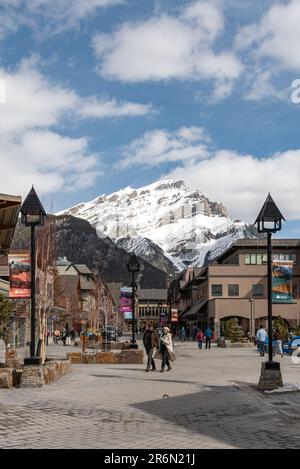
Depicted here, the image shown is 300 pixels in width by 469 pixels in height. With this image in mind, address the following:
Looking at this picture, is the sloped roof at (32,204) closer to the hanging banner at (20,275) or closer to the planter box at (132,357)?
the hanging banner at (20,275)

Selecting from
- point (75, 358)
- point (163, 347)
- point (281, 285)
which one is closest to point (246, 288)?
point (281, 285)

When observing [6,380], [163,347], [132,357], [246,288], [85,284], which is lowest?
[132,357]

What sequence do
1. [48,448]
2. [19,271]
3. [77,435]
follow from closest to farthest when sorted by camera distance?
[48,448] < [77,435] < [19,271]

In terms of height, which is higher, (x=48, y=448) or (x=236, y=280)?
(x=236, y=280)

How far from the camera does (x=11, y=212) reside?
16078 millimetres

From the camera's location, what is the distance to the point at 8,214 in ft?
53.5

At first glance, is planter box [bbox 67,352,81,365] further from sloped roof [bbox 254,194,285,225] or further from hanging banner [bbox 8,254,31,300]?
sloped roof [bbox 254,194,285,225]

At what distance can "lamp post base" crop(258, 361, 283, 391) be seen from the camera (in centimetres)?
1526

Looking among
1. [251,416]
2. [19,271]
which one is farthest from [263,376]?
[19,271]

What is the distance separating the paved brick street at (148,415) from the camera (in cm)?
873

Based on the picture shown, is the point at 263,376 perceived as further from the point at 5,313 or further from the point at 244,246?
the point at 244,246

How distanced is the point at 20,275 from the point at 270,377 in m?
13.5

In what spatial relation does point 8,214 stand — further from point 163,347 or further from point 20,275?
point 20,275
